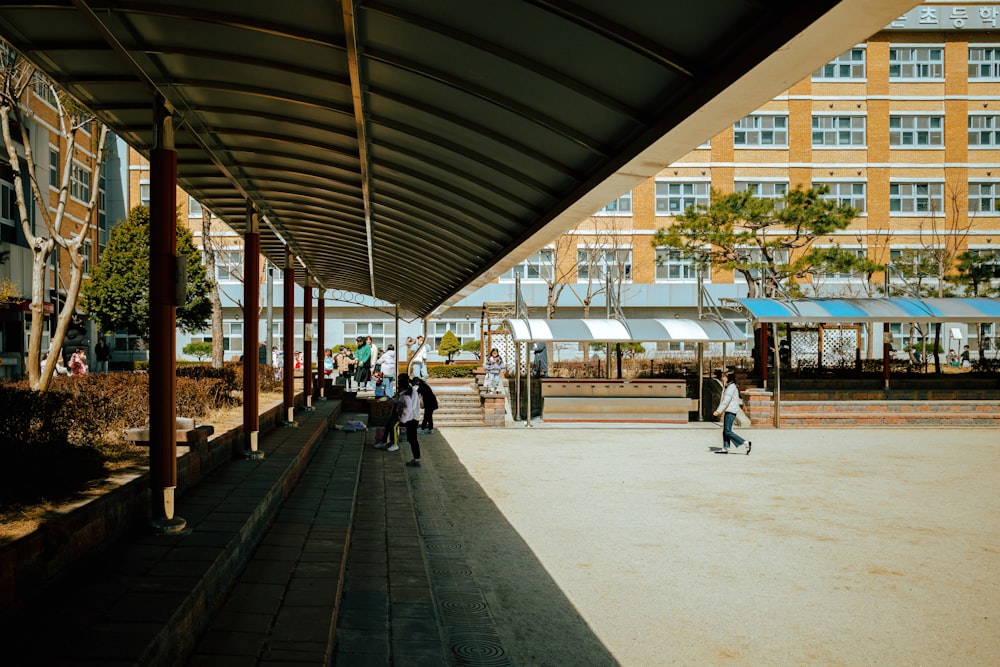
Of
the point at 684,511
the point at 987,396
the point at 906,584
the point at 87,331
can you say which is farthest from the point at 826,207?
the point at 87,331

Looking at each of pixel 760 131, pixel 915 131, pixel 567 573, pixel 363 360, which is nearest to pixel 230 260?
pixel 363 360

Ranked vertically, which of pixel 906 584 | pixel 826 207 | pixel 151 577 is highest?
pixel 826 207

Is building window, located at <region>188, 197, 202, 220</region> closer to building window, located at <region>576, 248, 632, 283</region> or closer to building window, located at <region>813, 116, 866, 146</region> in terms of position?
building window, located at <region>576, 248, 632, 283</region>

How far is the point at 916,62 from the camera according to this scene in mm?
42844

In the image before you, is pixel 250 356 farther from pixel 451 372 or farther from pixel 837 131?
pixel 837 131

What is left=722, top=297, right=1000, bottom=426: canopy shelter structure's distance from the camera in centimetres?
2211

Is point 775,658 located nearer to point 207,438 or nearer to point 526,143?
point 526,143

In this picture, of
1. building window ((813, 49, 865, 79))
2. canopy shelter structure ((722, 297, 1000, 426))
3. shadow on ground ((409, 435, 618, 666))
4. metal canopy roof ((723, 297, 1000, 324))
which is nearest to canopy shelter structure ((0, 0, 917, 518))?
shadow on ground ((409, 435, 618, 666))

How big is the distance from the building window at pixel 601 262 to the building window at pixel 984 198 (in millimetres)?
17848

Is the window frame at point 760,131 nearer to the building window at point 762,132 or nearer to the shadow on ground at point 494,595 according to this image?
the building window at point 762,132

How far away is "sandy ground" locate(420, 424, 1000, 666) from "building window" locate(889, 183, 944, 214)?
3191cm

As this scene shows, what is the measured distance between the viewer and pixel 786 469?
14117 mm

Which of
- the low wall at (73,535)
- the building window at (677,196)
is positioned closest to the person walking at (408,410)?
the low wall at (73,535)

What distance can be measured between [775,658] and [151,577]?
3800 millimetres
